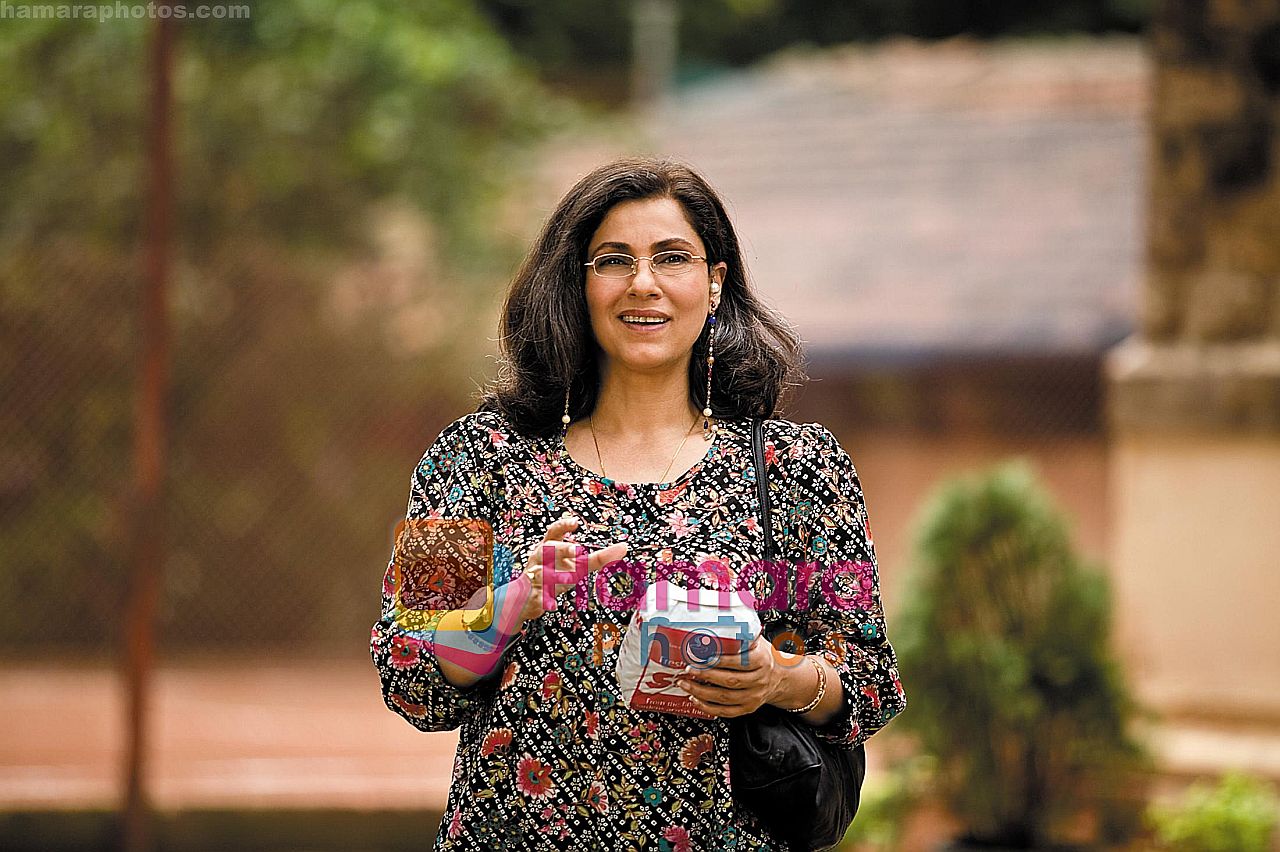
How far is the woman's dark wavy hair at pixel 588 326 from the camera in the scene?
2500 mm

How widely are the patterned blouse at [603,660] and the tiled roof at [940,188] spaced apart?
9.97 m

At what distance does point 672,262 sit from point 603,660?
0.60m

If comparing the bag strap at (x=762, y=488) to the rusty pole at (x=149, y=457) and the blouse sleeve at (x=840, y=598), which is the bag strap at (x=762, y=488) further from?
the rusty pole at (x=149, y=457)

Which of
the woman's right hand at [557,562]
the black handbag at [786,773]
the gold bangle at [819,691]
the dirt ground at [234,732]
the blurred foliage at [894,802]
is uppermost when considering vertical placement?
the woman's right hand at [557,562]

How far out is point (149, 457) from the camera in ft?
20.0

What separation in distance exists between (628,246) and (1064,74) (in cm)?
1406

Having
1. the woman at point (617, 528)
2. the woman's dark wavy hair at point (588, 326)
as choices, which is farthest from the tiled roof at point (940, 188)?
the woman at point (617, 528)

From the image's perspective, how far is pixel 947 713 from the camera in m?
5.53

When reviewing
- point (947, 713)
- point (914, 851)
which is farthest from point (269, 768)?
point (947, 713)

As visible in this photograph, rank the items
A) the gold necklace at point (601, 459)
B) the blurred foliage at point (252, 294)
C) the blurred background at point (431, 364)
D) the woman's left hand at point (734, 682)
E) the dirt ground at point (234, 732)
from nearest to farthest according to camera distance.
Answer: the woman's left hand at point (734, 682) < the gold necklace at point (601, 459) < the blurred background at point (431, 364) < the dirt ground at point (234, 732) < the blurred foliage at point (252, 294)

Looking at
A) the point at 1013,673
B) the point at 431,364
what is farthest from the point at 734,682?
the point at 431,364

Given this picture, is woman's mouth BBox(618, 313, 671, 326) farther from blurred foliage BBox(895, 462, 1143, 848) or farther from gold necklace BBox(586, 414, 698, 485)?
blurred foliage BBox(895, 462, 1143, 848)

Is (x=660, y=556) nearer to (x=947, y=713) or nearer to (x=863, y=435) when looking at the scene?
(x=947, y=713)

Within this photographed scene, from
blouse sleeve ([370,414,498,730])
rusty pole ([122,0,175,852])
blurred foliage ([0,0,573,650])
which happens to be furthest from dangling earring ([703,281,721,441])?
blurred foliage ([0,0,573,650])
